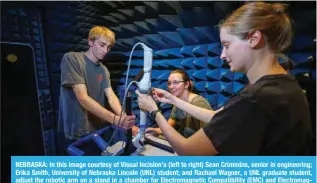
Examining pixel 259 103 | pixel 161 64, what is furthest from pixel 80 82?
pixel 259 103

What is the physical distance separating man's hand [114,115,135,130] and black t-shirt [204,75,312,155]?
1.64 ft

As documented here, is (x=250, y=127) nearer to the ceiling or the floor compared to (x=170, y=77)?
nearer to the floor

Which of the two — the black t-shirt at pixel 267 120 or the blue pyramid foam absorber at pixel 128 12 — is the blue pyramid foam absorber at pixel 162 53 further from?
the black t-shirt at pixel 267 120

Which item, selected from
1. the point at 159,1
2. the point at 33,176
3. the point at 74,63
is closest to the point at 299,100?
the point at 159,1

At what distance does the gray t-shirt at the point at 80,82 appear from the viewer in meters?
1.21

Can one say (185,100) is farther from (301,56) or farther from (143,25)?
(301,56)

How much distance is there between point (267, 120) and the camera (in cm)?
67

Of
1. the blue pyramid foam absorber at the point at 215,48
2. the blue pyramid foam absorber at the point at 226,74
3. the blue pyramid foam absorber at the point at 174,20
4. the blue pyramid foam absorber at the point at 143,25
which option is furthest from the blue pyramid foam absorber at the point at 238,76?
the blue pyramid foam absorber at the point at 143,25

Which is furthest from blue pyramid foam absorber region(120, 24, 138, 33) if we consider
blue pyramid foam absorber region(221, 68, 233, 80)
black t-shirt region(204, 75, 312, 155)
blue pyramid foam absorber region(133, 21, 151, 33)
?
black t-shirt region(204, 75, 312, 155)

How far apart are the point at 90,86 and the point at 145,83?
0.31 metres

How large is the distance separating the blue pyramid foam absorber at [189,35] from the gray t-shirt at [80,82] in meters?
0.39

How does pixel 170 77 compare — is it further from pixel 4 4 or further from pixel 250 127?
pixel 4 4

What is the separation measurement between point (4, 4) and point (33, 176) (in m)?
0.78

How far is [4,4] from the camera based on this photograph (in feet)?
4.07
